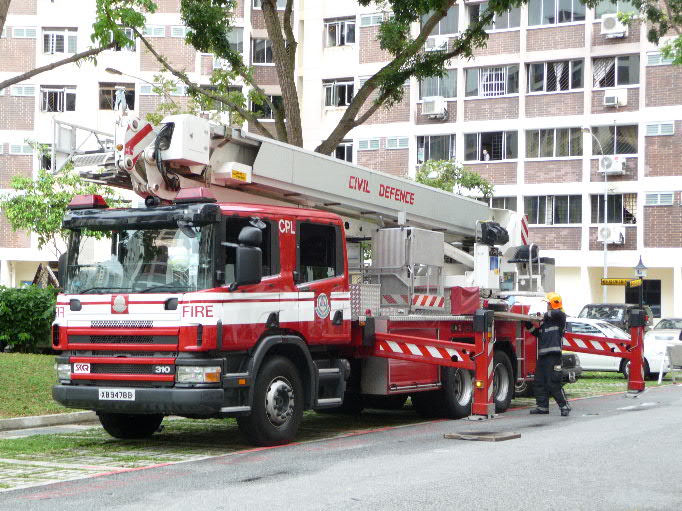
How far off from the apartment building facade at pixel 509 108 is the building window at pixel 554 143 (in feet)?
0.18

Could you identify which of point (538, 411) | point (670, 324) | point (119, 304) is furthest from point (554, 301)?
point (670, 324)

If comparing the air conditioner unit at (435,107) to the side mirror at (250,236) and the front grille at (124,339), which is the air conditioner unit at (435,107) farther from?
the front grille at (124,339)

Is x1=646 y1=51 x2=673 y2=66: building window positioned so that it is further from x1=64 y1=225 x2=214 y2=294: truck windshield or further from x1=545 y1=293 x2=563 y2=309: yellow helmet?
x1=64 y1=225 x2=214 y2=294: truck windshield

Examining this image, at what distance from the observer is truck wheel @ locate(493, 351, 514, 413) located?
54.9 ft

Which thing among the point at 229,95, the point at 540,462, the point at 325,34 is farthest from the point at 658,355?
the point at 325,34

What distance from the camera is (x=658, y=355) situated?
26.9m

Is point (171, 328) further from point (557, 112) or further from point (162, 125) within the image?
point (557, 112)

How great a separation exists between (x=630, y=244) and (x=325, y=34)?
1632 centimetres

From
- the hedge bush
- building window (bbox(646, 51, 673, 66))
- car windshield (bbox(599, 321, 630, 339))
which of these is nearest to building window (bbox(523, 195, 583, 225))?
building window (bbox(646, 51, 673, 66))

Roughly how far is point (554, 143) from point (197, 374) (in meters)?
35.7

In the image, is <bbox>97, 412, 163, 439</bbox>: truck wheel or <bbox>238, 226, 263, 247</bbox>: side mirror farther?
<bbox>97, 412, 163, 439</bbox>: truck wheel

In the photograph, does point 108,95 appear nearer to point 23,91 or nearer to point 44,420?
point 23,91

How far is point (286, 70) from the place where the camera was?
771 inches

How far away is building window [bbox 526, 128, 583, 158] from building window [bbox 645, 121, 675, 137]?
8.83ft
